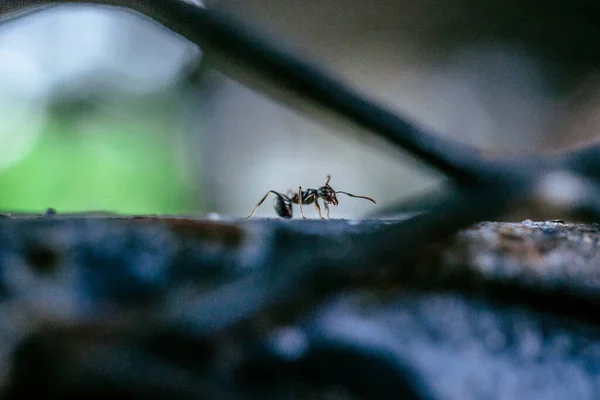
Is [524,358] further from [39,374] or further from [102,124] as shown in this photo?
[102,124]

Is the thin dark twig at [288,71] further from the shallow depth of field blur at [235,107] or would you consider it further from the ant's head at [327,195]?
the shallow depth of field blur at [235,107]


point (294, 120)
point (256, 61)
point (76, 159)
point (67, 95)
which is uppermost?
point (67, 95)

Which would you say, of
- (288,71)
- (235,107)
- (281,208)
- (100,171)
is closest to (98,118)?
(100,171)

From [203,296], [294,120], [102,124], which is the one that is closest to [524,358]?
[203,296]

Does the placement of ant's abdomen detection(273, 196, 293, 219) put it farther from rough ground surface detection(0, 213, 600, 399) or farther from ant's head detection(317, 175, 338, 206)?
rough ground surface detection(0, 213, 600, 399)

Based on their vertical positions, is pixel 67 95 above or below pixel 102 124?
above

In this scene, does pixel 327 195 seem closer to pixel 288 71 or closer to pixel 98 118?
pixel 288 71

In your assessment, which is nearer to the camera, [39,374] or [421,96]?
[39,374]
